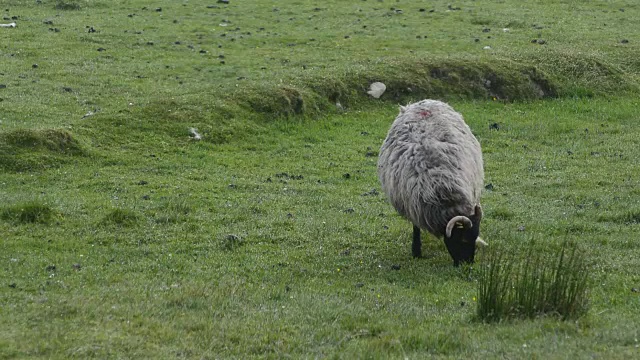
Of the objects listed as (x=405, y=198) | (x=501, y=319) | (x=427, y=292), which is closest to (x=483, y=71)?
(x=405, y=198)

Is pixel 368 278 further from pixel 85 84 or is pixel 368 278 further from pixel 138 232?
pixel 85 84

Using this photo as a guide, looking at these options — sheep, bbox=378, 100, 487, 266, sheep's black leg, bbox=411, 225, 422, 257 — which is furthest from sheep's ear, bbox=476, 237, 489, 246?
sheep's black leg, bbox=411, 225, 422, 257

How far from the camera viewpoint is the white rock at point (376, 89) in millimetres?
24188

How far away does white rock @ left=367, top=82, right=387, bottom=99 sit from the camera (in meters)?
24.2

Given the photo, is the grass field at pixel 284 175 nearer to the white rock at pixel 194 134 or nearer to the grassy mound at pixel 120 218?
the grassy mound at pixel 120 218

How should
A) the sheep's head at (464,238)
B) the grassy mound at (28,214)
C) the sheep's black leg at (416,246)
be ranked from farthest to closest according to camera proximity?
1. the grassy mound at (28,214)
2. the sheep's black leg at (416,246)
3. the sheep's head at (464,238)

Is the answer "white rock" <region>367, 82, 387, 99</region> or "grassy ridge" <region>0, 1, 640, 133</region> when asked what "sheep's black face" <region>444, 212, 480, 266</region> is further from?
"white rock" <region>367, 82, 387, 99</region>

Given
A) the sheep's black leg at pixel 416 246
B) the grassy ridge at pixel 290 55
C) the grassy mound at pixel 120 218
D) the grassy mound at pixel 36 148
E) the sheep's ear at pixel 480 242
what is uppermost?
the sheep's ear at pixel 480 242

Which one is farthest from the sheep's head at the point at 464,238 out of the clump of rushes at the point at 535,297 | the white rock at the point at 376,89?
the white rock at the point at 376,89

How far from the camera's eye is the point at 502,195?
56.1 ft

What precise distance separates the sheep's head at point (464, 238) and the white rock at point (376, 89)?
474 inches

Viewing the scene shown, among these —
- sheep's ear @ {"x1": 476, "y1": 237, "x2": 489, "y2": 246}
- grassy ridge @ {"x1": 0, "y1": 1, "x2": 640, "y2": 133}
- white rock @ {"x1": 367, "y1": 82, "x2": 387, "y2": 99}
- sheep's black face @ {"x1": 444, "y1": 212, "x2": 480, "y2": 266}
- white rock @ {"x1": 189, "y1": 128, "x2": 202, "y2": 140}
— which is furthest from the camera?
white rock @ {"x1": 367, "y1": 82, "x2": 387, "y2": 99}

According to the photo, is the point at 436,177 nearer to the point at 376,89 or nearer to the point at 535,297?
the point at 535,297

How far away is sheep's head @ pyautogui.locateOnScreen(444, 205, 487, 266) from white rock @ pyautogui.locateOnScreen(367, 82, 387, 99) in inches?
474
